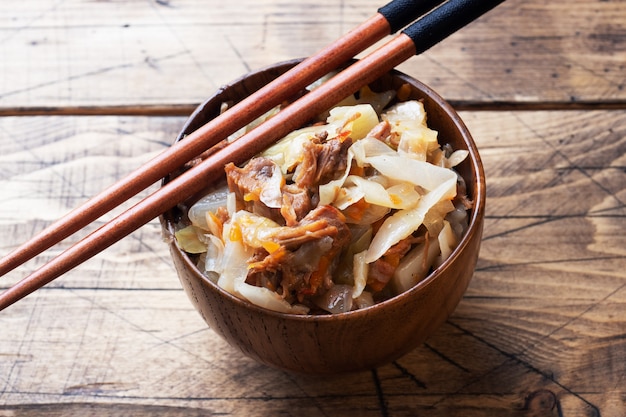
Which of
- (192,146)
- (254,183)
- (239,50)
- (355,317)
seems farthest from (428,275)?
(239,50)

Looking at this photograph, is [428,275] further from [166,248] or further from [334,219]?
[166,248]

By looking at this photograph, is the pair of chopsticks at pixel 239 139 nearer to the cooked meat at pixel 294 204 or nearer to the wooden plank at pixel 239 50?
the cooked meat at pixel 294 204

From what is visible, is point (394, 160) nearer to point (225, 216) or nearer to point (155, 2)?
point (225, 216)

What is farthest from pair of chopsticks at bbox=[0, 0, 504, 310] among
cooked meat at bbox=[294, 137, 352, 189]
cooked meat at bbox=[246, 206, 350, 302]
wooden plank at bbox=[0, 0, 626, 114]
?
wooden plank at bbox=[0, 0, 626, 114]

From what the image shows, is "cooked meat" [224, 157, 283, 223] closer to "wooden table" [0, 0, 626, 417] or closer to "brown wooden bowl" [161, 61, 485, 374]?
"brown wooden bowl" [161, 61, 485, 374]

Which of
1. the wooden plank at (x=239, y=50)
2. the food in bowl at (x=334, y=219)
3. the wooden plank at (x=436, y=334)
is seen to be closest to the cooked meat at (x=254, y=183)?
the food in bowl at (x=334, y=219)
